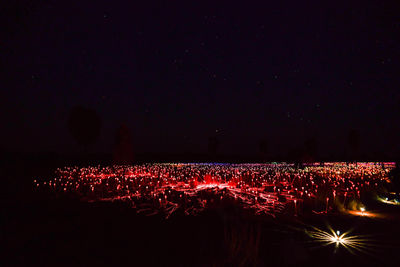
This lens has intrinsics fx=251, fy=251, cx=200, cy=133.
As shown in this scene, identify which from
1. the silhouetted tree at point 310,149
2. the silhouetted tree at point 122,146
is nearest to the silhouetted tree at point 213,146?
the silhouetted tree at point 310,149

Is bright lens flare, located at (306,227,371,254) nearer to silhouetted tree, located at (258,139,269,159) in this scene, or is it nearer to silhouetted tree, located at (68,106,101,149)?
silhouetted tree, located at (68,106,101,149)

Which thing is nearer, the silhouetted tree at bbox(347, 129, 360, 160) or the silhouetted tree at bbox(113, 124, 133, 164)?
the silhouetted tree at bbox(113, 124, 133, 164)

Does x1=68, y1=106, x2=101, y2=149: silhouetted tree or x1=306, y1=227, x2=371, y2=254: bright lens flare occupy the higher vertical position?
x1=68, y1=106, x2=101, y2=149: silhouetted tree

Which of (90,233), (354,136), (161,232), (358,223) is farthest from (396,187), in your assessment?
(354,136)

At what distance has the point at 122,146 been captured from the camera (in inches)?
1205

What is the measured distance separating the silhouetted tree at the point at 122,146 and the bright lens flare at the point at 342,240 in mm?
26749

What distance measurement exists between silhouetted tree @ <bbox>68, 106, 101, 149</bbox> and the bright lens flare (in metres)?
35.3

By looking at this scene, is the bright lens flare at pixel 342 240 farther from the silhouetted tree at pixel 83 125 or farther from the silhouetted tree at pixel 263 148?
the silhouetted tree at pixel 263 148

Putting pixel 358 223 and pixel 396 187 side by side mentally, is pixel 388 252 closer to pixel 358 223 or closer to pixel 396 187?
pixel 358 223

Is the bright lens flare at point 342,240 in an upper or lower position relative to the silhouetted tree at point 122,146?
lower

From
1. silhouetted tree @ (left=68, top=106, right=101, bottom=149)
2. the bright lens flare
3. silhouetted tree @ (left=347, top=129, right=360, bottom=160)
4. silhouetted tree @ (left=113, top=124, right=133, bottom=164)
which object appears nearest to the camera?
the bright lens flare

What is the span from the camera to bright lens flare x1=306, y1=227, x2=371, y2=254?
213 inches

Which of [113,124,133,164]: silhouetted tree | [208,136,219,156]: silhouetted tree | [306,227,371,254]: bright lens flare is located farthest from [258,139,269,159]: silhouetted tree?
[306,227,371,254]: bright lens flare

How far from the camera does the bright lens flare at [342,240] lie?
17.8 feet
